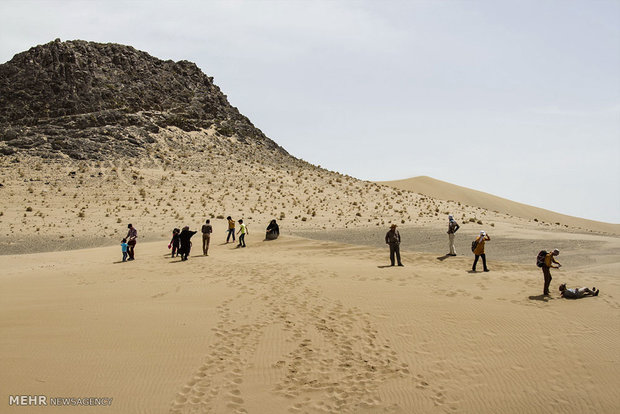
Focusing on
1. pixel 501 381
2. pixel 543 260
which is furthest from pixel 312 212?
pixel 501 381

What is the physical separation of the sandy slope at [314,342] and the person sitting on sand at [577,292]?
25 cm

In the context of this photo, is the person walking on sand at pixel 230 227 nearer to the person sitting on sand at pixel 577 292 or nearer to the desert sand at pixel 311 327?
the desert sand at pixel 311 327

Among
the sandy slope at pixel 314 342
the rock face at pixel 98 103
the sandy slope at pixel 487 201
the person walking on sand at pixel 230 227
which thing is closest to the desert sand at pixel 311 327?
the sandy slope at pixel 314 342

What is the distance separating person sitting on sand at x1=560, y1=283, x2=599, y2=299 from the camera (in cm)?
1277

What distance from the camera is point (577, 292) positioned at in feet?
42.1

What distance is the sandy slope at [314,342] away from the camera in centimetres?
723

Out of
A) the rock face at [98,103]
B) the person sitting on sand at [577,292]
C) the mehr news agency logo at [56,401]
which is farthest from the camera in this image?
the rock face at [98,103]

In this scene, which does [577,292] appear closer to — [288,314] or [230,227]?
[288,314]

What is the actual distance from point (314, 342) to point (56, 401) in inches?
185

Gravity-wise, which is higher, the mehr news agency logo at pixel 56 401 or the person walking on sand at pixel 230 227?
the person walking on sand at pixel 230 227

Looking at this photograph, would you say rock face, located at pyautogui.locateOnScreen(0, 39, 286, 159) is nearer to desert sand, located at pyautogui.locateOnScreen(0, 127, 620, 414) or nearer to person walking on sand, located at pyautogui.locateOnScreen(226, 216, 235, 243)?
desert sand, located at pyautogui.locateOnScreen(0, 127, 620, 414)

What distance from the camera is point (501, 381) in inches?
310

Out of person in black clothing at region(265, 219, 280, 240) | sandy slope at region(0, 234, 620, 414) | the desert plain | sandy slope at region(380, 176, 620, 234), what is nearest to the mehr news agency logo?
the desert plain

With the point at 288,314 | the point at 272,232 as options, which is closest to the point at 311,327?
the point at 288,314
